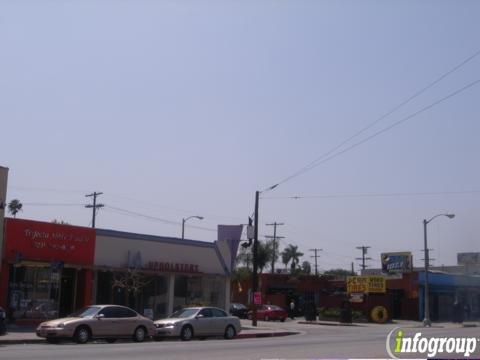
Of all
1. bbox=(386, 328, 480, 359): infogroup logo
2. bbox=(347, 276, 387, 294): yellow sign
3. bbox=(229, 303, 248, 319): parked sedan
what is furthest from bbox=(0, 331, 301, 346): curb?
bbox=(347, 276, 387, 294): yellow sign

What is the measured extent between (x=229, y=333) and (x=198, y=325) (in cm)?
211

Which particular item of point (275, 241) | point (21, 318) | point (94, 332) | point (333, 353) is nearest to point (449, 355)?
point (333, 353)

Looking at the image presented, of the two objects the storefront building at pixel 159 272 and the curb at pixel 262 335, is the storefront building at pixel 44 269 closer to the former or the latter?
the storefront building at pixel 159 272

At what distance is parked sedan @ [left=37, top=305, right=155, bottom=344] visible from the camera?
2508 cm

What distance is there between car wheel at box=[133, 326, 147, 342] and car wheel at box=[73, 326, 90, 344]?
2.17m

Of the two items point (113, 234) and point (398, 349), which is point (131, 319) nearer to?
point (113, 234)

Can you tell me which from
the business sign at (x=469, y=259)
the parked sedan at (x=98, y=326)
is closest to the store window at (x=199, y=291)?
the parked sedan at (x=98, y=326)

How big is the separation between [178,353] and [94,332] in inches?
264

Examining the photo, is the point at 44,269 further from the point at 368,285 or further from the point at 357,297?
the point at 368,285

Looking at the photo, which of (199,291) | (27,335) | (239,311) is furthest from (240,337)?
(239,311)

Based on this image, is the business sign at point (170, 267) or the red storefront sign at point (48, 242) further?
the business sign at point (170, 267)

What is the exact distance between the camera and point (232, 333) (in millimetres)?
30453

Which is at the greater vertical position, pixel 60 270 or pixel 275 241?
pixel 275 241

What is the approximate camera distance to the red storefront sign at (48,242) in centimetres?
3159
